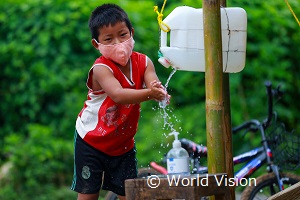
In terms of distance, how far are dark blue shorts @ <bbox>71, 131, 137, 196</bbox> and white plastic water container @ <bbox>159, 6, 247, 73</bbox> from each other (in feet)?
2.33

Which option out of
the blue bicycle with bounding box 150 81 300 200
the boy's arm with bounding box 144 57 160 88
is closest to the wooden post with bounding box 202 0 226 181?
Result: the boy's arm with bounding box 144 57 160 88

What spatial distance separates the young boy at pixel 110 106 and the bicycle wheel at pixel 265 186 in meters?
1.20

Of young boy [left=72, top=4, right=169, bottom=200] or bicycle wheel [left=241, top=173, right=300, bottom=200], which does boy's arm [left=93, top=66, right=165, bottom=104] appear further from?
bicycle wheel [left=241, top=173, right=300, bottom=200]

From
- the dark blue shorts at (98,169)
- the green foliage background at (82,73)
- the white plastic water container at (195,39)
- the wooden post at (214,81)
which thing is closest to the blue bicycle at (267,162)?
the dark blue shorts at (98,169)

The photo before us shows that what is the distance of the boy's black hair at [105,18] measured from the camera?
4355 mm

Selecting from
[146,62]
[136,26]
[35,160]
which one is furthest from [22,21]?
[146,62]

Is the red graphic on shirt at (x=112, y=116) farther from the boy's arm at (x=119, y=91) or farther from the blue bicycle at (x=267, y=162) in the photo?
the blue bicycle at (x=267, y=162)

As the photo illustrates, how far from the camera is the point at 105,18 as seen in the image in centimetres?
436

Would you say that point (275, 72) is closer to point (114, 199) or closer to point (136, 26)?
point (136, 26)

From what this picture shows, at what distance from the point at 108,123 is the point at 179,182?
3.09ft

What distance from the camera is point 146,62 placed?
452 cm

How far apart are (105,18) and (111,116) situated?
1.97ft

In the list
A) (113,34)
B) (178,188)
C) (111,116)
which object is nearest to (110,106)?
(111,116)

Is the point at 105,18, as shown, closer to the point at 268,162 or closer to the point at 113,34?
the point at 113,34
